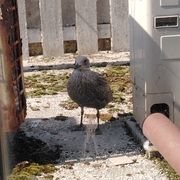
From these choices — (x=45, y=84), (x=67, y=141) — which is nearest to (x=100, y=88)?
(x=67, y=141)

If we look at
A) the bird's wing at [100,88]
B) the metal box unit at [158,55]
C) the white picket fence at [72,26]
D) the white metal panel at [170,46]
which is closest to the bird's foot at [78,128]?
the bird's wing at [100,88]

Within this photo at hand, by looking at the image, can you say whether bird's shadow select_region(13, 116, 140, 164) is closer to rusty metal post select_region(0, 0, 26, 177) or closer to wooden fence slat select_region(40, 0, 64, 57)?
rusty metal post select_region(0, 0, 26, 177)

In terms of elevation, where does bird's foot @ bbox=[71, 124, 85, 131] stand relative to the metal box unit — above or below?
below

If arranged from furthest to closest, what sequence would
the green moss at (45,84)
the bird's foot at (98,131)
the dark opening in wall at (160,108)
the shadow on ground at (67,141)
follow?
the green moss at (45,84) → the bird's foot at (98,131) → the dark opening in wall at (160,108) → the shadow on ground at (67,141)

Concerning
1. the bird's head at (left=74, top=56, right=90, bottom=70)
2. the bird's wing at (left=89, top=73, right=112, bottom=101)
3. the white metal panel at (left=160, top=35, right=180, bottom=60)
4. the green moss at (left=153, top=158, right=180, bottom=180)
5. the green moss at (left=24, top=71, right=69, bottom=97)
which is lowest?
the green moss at (left=153, top=158, right=180, bottom=180)

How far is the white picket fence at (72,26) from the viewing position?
6281mm

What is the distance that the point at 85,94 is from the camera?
3746 mm

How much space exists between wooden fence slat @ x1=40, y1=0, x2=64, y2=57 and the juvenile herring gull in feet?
8.56

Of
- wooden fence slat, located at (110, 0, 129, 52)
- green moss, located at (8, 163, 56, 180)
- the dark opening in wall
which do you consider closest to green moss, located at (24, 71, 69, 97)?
wooden fence slat, located at (110, 0, 129, 52)

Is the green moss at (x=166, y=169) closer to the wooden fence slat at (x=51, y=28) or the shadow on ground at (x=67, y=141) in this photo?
the shadow on ground at (x=67, y=141)

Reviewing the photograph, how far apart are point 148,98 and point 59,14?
10.7 ft

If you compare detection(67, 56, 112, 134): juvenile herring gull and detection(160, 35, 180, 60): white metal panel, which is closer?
detection(160, 35, 180, 60): white metal panel

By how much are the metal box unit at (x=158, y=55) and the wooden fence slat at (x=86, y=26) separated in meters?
2.90

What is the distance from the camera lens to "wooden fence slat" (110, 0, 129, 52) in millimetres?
6344
